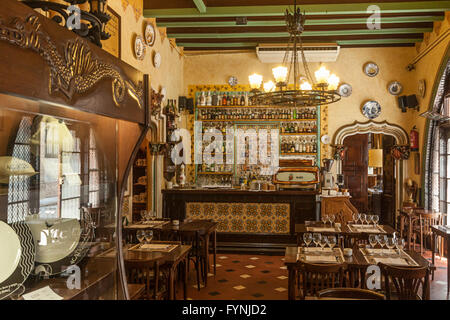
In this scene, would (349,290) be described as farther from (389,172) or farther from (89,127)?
(389,172)

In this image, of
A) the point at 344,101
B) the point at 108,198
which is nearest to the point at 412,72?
the point at 344,101

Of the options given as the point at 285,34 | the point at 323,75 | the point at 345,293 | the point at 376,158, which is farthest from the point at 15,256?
the point at 376,158

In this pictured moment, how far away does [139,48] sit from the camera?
6730 millimetres

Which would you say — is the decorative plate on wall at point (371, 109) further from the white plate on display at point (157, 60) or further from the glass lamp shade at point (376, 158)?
the white plate on display at point (157, 60)

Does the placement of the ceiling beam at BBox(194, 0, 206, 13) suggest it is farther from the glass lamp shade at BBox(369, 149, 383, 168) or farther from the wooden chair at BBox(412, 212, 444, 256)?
the glass lamp shade at BBox(369, 149, 383, 168)

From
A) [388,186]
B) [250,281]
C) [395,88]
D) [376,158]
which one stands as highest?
[395,88]

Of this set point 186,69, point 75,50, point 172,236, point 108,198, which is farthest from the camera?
point 186,69

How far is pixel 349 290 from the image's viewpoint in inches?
104

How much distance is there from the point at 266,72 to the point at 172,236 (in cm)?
579

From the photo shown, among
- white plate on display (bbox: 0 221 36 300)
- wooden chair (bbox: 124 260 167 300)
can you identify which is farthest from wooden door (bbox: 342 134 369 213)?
white plate on display (bbox: 0 221 36 300)

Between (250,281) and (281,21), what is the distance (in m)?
4.75

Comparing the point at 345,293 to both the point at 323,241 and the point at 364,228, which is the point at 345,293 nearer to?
the point at 323,241

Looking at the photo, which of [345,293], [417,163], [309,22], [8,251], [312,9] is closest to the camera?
[8,251]

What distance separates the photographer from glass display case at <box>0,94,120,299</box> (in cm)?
101
